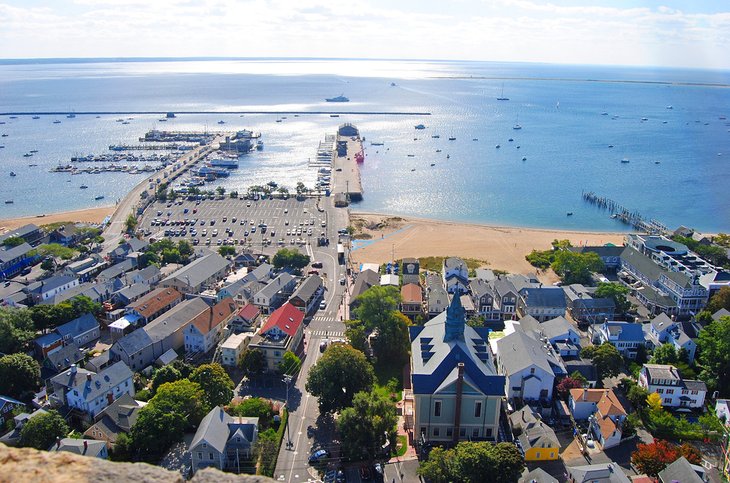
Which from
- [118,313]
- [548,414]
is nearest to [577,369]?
[548,414]

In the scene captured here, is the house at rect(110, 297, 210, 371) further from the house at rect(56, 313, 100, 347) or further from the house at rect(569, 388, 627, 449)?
the house at rect(569, 388, 627, 449)

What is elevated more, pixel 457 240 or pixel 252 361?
pixel 252 361

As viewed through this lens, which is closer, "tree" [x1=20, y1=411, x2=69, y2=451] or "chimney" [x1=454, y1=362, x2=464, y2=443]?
"tree" [x1=20, y1=411, x2=69, y2=451]

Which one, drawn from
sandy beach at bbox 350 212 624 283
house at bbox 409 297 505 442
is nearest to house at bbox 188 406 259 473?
house at bbox 409 297 505 442

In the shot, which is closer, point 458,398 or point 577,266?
point 458,398

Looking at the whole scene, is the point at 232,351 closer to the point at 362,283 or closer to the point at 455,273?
the point at 362,283

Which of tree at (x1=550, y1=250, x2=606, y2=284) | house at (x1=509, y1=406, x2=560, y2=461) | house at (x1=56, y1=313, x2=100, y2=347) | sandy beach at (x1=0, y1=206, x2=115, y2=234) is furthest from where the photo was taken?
sandy beach at (x1=0, y1=206, x2=115, y2=234)

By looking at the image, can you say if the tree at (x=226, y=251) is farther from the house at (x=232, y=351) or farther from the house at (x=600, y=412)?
the house at (x=600, y=412)

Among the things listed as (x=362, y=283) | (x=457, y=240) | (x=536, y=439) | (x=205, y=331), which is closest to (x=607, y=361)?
(x=536, y=439)
